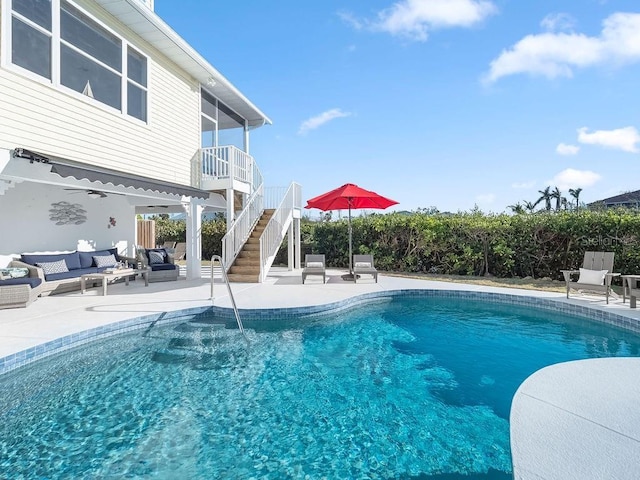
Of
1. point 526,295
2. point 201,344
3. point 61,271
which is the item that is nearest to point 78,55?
point 61,271

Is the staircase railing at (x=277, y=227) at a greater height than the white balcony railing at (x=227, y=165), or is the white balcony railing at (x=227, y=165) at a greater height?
the white balcony railing at (x=227, y=165)

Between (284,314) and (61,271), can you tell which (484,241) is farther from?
(61,271)

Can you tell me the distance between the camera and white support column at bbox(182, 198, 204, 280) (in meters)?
12.8

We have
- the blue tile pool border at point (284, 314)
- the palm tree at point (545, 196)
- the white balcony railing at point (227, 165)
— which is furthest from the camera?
the palm tree at point (545, 196)

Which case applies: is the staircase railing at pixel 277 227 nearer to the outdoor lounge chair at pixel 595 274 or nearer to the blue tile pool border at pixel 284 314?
the blue tile pool border at pixel 284 314

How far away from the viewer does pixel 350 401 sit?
179 inches

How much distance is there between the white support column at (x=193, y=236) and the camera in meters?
12.8

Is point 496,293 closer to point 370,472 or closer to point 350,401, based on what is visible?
point 350,401

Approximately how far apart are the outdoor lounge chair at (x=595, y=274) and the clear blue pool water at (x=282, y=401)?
193cm

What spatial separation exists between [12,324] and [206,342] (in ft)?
11.5

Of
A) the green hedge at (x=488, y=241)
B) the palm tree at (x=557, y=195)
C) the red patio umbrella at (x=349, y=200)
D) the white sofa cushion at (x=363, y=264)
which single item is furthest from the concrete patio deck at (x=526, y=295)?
the palm tree at (x=557, y=195)

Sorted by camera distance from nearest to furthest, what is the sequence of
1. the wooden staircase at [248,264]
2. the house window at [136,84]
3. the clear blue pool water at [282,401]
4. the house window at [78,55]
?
the clear blue pool water at [282,401] → the house window at [78,55] → the house window at [136,84] → the wooden staircase at [248,264]

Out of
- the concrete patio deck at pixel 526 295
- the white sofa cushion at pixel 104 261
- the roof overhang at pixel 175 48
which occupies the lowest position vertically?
the concrete patio deck at pixel 526 295

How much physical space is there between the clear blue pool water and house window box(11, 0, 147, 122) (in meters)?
6.05
